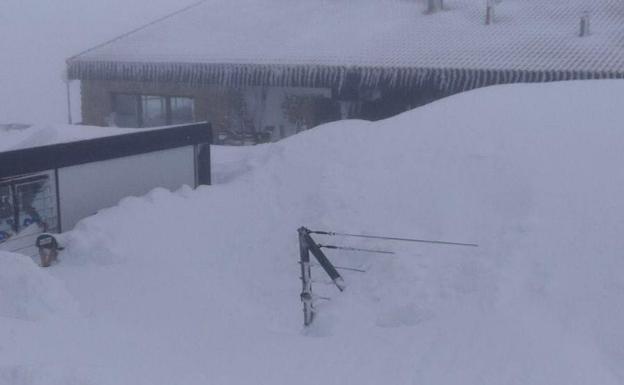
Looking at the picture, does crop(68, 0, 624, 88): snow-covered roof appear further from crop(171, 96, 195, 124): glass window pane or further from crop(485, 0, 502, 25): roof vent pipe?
crop(171, 96, 195, 124): glass window pane

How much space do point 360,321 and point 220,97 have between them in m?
14.4

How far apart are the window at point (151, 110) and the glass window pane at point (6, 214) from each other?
462 inches

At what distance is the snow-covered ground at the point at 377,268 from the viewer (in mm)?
7137

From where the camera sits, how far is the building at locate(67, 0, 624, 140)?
1923 centimetres

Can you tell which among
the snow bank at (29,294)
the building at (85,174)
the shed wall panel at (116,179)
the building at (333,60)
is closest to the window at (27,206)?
the building at (85,174)

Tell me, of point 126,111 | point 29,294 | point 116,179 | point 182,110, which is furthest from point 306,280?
point 126,111

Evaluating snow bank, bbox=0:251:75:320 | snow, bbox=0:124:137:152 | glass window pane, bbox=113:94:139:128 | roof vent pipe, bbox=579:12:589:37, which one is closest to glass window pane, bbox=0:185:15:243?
snow bank, bbox=0:251:75:320

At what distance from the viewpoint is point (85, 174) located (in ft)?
39.7

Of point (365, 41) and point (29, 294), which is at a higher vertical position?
point (365, 41)

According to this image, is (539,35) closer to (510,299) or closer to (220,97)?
(220,97)

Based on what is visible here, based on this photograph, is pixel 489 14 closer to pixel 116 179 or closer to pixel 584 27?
pixel 584 27

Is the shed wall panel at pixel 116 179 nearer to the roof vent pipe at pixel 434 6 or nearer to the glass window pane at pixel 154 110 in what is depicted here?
the glass window pane at pixel 154 110

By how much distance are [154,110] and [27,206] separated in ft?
40.5

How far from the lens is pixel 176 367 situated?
6738mm
